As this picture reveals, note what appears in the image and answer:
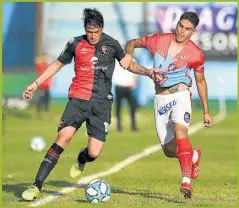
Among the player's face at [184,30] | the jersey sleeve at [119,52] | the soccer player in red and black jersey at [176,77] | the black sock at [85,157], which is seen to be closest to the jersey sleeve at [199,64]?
the soccer player in red and black jersey at [176,77]

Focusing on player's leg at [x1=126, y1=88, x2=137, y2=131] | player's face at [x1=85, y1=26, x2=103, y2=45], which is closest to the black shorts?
player's face at [x1=85, y1=26, x2=103, y2=45]

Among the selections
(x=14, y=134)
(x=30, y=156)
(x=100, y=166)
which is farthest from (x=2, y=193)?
(x=14, y=134)

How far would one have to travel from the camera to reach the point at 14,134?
2589 centimetres

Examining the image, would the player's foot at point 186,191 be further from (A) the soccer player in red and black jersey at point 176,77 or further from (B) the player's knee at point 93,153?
(B) the player's knee at point 93,153

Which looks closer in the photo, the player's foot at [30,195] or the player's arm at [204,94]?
the player's foot at [30,195]

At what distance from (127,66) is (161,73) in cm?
44

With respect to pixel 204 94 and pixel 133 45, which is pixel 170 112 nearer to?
pixel 204 94

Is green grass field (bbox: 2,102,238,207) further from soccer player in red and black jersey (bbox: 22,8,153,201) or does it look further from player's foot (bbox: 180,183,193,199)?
soccer player in red and black jersey (bbox: 22,8,153,201)

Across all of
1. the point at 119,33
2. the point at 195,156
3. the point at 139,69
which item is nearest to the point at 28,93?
the point at 139,69

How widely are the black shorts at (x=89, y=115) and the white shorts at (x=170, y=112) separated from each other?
65 cm

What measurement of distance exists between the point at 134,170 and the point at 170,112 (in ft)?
14.1

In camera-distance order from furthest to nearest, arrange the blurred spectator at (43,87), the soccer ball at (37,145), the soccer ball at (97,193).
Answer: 1. the blurred spectator at (43,87)
2. the soccer ball at (37,145)
3. the soccer ball at (97,193)

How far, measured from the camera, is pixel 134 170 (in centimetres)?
1559

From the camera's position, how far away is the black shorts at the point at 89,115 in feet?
36.9
